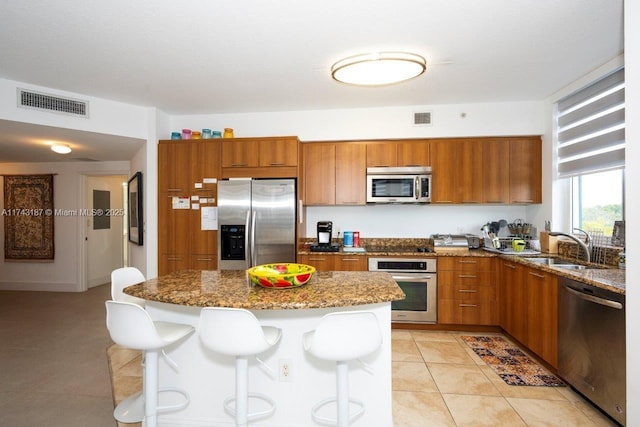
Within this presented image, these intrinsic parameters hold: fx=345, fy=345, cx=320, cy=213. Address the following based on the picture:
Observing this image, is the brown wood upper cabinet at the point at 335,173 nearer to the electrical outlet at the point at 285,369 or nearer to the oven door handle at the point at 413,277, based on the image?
the oven door handle at the point at 413,277

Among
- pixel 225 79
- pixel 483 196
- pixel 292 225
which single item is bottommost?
pixel 292 225

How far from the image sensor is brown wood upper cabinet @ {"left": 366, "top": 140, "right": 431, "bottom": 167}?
4.08 m

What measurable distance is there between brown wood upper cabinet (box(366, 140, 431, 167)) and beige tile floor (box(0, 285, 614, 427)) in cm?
194

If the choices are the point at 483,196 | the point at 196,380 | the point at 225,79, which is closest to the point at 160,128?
the point at 225,79

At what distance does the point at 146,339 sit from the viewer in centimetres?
170

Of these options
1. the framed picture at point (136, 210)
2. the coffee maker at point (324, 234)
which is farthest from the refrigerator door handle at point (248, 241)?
the framed picture at point (136, 210)

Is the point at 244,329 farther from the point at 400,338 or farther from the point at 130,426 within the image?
the point at 400,338

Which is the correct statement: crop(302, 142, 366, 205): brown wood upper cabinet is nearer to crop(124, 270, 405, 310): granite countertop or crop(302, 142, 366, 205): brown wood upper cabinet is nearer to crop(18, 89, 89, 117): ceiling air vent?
crop(124, 270, 405, 310): granite countertop

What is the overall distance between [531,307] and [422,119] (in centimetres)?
229

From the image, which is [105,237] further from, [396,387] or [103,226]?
[396,387]

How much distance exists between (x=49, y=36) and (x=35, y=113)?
1322 mm

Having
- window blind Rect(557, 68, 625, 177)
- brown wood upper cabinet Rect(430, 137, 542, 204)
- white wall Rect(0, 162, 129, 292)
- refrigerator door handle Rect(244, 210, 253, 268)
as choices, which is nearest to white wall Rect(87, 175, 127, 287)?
white wall Rect(0, 162, 129, 292)

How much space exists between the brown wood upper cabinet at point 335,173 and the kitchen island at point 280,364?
2.09 m

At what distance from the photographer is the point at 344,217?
4.50 meters
